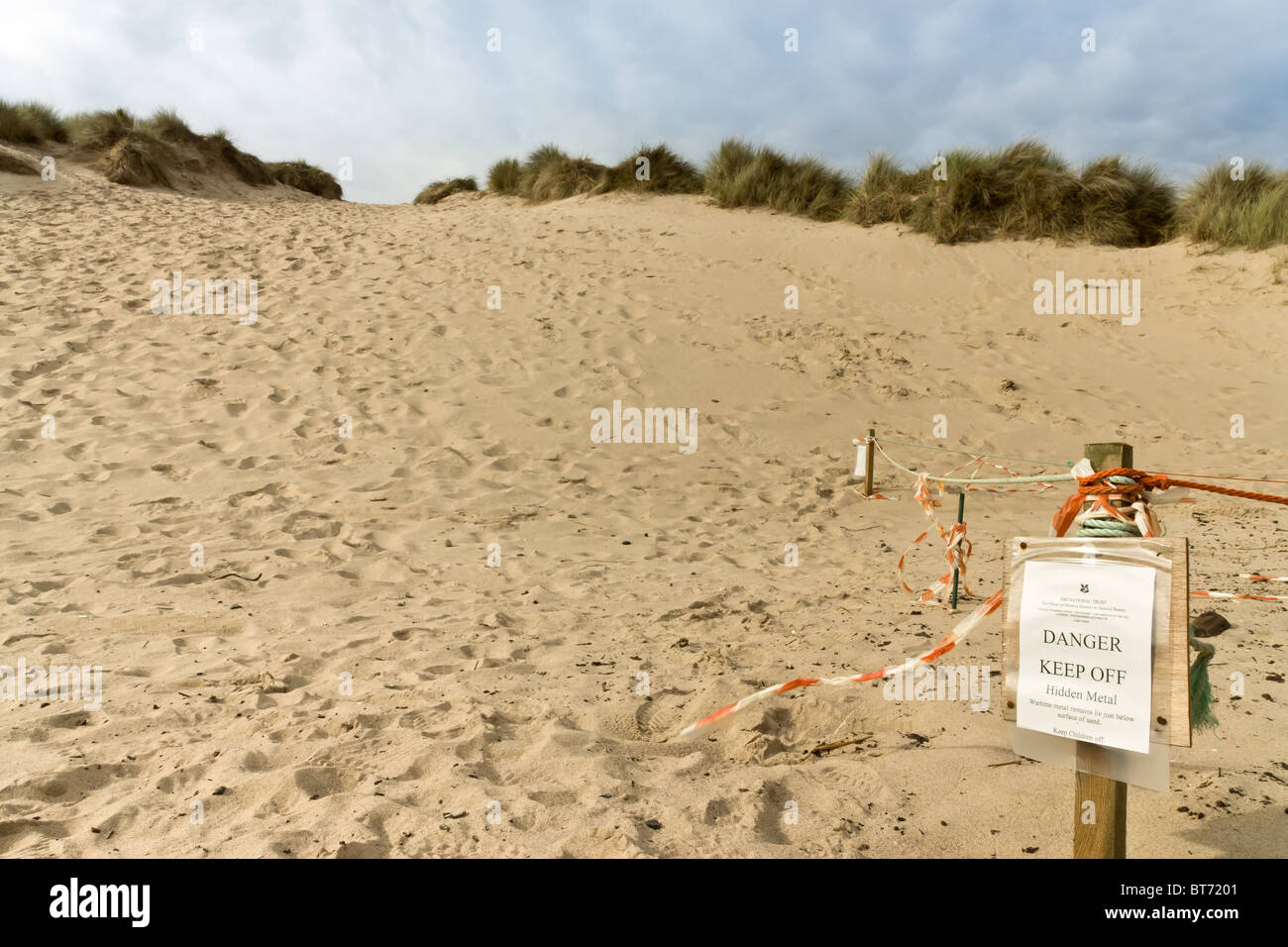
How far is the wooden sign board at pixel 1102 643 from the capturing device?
5.48 feet

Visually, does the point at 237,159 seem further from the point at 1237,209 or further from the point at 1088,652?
the point at 1088,652

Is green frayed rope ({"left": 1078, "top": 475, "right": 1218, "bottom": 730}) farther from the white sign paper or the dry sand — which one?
the dry sand

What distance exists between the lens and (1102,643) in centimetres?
174

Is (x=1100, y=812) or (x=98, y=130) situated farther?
(x=98, y=130)

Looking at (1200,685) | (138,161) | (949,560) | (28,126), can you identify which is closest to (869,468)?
(949,560)

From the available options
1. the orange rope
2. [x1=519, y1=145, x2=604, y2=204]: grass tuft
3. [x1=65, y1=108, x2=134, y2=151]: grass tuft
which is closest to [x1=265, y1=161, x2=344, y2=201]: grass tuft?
[x1=65, y1=108, x2=134, y2=151]: grass tuft

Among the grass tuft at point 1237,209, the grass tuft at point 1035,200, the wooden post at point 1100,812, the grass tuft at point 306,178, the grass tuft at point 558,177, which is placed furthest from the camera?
the grass tuft at point 306,178

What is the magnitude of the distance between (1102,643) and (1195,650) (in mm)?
353

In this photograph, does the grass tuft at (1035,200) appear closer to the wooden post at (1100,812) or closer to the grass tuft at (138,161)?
the wooden post at (1100,812)

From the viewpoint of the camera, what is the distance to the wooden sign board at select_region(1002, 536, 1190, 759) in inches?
65.8

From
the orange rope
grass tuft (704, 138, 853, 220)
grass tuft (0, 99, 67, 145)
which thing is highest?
grass tuft (0, 99, 67, 145)

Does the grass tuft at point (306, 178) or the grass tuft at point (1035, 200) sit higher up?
the grass tuft at point (306, 178)

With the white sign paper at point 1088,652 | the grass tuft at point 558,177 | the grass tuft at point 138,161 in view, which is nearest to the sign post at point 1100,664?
the white sign paper at point 1088,652
